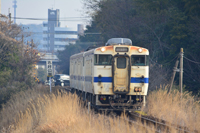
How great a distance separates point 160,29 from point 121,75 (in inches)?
687

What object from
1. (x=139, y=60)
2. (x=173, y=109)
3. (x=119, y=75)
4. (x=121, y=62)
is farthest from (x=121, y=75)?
(x=173, y=109)

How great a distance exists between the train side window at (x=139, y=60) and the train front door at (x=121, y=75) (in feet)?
0.94

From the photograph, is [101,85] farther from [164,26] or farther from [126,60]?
[164,26]

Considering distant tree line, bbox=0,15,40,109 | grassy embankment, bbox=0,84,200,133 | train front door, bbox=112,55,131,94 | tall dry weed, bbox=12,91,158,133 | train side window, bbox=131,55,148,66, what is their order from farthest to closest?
distant tree line, bbox=0,15,40,109 < train side window, bbox=131,55,148,66 < train front door, bbox=112,55,131,94 < grassy embankment, bbox=0,84,200,133 < tall dry weed, bbox=12,91,158,133

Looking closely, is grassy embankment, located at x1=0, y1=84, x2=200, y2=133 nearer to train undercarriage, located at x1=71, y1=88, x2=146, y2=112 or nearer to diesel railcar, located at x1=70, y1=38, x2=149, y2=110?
train undercarriage, located at x1=71, y1=88, x2=146, y2=112

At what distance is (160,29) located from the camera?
1200 inches

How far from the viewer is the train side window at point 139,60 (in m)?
14.4

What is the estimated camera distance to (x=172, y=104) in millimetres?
14789

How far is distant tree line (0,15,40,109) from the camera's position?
30.6 m

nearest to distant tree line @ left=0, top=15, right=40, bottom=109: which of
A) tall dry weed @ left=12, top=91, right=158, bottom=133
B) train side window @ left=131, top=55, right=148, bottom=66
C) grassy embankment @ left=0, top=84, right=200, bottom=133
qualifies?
grassy embankment @ left=0, top=84, right=200, bottom=133

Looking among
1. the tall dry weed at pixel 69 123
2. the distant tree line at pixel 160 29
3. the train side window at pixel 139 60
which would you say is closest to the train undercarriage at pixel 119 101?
the train side window at pixel 139 60

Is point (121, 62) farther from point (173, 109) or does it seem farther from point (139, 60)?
point (173, 109)

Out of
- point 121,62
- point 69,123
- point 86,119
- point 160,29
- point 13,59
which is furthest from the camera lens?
point 13,59

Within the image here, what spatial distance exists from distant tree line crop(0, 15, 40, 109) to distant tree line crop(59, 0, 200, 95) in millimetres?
9933
